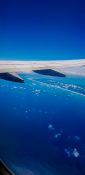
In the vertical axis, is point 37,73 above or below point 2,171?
above

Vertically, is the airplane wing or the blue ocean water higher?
the airplane wing

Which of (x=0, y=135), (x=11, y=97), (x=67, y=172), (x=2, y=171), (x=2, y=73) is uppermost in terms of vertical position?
(x=2, y=73)

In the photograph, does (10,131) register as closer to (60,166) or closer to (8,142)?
(8,142)

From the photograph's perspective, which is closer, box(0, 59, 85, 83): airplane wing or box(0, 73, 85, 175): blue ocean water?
box(0, 59, 85, 83): airplane wing

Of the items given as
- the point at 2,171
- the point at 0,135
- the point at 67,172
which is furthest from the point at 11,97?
the point at 2,171

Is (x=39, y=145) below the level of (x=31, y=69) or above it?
below

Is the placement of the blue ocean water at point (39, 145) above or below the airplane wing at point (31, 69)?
below

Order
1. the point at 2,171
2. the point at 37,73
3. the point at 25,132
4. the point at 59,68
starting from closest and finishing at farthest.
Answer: the point at 2,171 → the point at 37,73 → the point at 59,68 → the point at 25,132

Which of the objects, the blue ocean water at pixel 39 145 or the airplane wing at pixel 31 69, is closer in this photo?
the airplane wing at pixel 31 69

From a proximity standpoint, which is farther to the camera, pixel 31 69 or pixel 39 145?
pixel 39 145

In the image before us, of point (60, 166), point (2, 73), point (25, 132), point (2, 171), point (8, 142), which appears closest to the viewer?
point (2, 171)

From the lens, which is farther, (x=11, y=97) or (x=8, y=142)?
(x=11, y=97)
